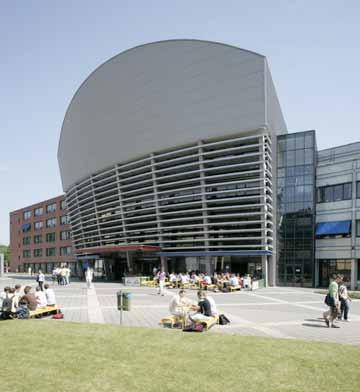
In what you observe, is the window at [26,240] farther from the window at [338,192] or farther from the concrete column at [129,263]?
the window at [338,192]

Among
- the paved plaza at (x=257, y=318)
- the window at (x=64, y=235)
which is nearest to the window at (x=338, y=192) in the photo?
the paved plaza at (x=257, y=318)

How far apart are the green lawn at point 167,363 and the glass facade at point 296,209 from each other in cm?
2924

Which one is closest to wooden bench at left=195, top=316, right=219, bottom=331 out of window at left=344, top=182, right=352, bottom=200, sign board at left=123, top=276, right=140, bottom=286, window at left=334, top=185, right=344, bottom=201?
sign board at left=123, top=276, right=140, bottom=286

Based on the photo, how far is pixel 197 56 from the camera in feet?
128

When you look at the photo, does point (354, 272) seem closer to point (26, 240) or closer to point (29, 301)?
point (29, 301)

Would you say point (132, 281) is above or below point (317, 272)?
below

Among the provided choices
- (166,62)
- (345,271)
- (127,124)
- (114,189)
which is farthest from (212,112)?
(345,271)

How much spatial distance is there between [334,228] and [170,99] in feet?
70.0

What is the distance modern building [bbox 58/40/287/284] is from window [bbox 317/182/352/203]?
5009 mm

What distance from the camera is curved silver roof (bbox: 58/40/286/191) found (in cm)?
3606

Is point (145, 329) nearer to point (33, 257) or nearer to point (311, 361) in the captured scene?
point (311, 361)

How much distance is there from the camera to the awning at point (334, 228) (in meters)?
36.7

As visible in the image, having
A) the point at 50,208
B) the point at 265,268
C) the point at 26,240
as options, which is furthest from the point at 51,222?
the point at 265,268

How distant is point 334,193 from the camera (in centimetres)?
3856
